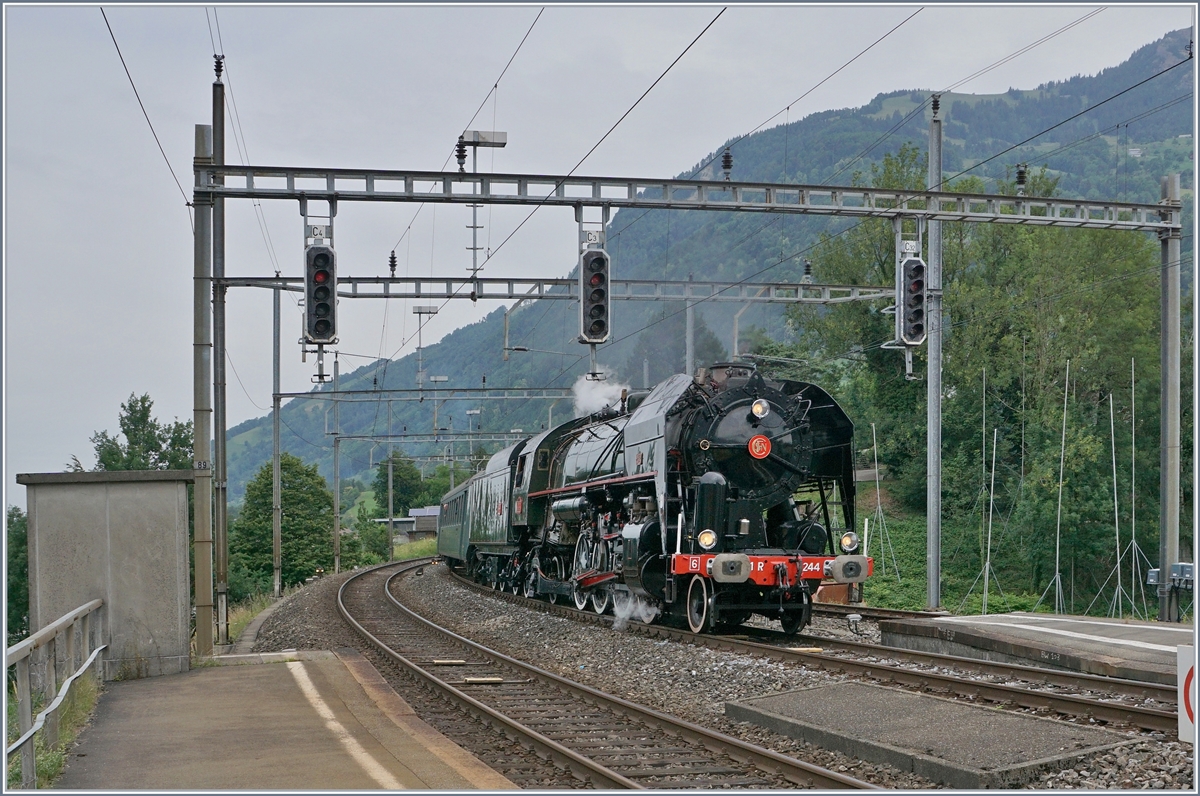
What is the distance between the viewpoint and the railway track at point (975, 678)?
27.1 ft

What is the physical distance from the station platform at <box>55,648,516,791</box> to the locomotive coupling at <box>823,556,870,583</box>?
236 inches

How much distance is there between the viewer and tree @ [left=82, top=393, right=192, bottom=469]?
7088 centimetres

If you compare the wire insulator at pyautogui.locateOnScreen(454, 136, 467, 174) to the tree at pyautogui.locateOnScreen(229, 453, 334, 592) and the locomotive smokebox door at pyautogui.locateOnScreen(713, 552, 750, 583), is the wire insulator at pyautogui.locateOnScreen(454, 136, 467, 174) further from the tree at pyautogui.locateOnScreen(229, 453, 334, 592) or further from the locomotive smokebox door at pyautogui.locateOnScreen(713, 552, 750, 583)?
the tree at pyautogui.locateOnScreen(229, 453, 334, 592)

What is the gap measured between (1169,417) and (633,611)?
906 centimetres

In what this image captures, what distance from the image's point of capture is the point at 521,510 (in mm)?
23375

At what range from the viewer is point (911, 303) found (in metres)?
15.4

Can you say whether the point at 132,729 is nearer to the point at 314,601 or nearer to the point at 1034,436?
the point at 314,601

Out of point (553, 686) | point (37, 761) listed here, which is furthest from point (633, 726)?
point (37, 761)

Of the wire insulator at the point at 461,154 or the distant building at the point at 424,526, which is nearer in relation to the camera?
the wire insulator at the point at 461,154

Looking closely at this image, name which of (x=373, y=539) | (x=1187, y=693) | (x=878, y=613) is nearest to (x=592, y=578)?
(x=878, y=613)

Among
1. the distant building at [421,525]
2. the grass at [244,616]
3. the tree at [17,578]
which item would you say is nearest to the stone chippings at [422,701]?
the grass at [244,616]

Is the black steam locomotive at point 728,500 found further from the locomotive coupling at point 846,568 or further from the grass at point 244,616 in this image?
the grass at point 244,616

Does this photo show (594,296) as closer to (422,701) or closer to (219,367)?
(422,701)

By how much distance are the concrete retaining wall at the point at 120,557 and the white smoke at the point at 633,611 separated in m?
6.93
